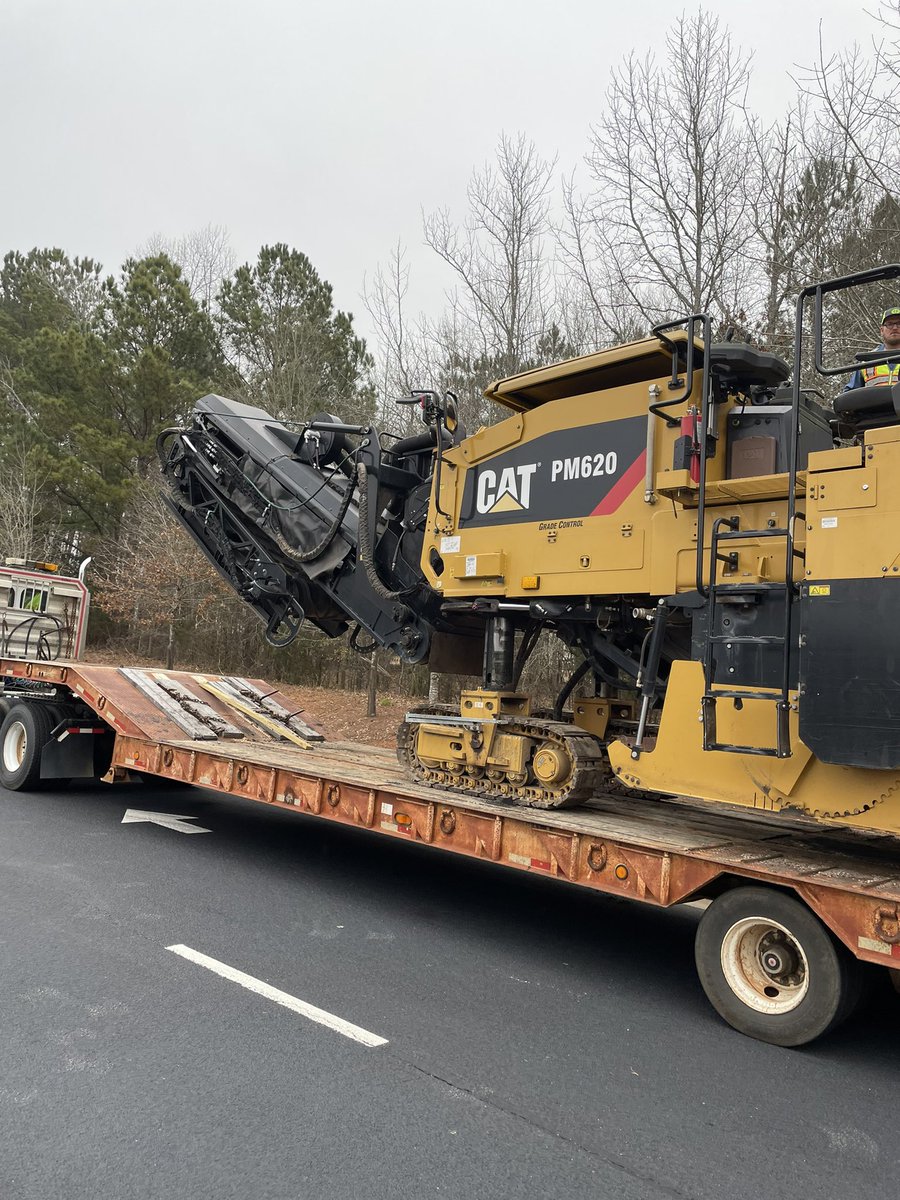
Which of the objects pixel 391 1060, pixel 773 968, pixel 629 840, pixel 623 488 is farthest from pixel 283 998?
pixel 623 488

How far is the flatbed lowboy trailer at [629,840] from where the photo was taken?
4.23m

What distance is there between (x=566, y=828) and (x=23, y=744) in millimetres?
7031

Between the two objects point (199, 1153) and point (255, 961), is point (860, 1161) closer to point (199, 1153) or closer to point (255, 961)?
point (199, 1153)

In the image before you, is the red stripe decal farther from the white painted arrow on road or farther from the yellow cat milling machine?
the white painted arrow on road

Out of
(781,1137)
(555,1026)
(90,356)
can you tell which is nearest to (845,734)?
(781,1137)

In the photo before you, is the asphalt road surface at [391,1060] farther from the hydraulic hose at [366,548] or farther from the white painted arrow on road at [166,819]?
the hydraulic hose at [366,548]

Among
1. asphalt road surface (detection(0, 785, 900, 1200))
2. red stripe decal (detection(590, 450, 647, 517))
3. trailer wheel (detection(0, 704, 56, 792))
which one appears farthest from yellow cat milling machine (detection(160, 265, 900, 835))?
trailer wheel (detection(0, 704, 56, 792))

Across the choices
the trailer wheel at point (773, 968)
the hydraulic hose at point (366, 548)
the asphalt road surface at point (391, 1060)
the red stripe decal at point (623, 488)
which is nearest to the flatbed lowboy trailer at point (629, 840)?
the trailer wheel at point (773, 968)

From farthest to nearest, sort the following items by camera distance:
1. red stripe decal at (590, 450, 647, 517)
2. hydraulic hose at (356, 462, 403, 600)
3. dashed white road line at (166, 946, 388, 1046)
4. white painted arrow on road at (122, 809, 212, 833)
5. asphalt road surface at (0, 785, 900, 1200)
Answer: white painted arrow on road at (122, 809, 212, 833) → hydraulic hose at (356, 462, 403, 600) → red stripe decal at (590, 450, 647, 517) → dashed white road line at (166, 946, 388, 1046) → asphalt road surface at (0, 785, 900, 1200)

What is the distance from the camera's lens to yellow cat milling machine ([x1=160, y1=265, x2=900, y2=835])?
14.0 ft

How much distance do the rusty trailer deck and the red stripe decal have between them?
73.9 inches

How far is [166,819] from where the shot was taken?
8.94 meters

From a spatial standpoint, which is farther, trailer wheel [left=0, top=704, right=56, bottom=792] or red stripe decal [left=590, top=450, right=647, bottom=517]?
trailer wheel [left=0, top=704, right=56, bottom=792]

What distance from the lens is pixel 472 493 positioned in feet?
21.4
